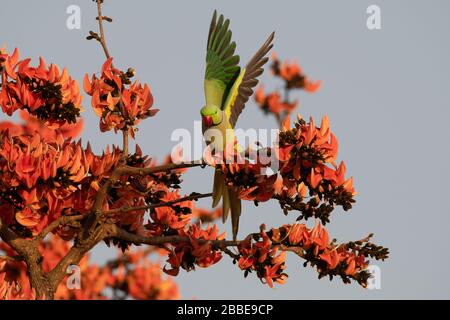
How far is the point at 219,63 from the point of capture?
7.37 meters

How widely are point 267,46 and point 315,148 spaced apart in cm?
194

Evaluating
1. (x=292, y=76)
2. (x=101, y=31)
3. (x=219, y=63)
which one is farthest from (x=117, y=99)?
(x=292, y=76)

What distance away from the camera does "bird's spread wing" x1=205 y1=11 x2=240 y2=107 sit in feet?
24.0

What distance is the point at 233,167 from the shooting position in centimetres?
566

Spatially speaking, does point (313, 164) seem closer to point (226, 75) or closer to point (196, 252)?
point (196, 252)

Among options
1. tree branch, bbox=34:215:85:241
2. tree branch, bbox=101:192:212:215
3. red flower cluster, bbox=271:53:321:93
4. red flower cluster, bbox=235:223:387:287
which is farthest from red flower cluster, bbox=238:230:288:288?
red flower cluster, bbox=271:53:321:93

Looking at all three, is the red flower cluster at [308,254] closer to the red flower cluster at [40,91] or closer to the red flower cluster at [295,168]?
the red flower cluster at [295,168]

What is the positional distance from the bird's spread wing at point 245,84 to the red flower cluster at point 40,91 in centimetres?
136

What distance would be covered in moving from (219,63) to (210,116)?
0.58 m

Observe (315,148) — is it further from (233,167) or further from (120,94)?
(120,94)

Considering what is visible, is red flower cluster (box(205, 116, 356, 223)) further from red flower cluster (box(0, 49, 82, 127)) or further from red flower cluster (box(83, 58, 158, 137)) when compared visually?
red flower cluster (box(0, 49, 82, 127))

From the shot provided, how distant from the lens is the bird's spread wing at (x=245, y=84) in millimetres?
7246
